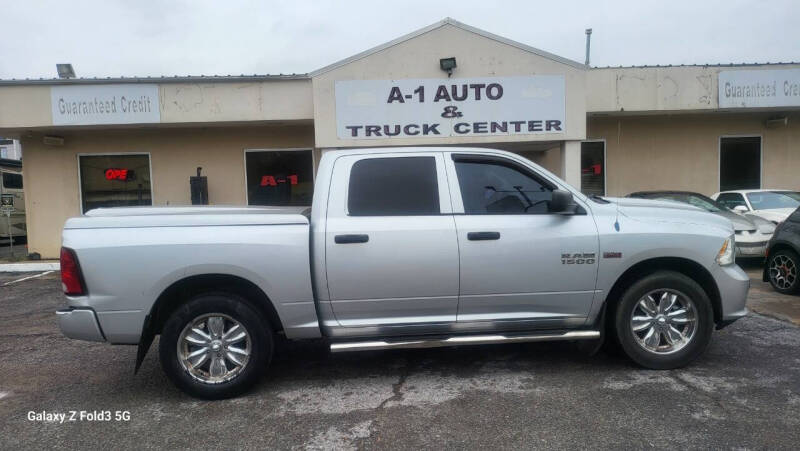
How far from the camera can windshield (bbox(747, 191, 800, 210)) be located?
1081cm

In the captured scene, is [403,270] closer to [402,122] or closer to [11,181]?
[402,122]

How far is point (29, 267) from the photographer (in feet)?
38.7

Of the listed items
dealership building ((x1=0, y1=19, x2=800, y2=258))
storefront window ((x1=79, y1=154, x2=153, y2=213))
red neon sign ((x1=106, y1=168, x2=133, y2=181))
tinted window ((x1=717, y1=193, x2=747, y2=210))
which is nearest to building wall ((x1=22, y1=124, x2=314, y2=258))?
dealership building ((x1=0, y1=19, x2=800, y2=258))

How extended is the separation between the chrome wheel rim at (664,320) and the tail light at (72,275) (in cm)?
433

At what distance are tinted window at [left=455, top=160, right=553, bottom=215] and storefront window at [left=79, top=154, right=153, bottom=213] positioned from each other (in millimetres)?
10558

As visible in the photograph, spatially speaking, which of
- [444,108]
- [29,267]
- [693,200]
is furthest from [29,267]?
[693,200]

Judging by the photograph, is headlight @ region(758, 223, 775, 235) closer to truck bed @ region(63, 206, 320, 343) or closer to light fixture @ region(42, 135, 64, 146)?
truck bed @ region(63, 206, 320, 343)

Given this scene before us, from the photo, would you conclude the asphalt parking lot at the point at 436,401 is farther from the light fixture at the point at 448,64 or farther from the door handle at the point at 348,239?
the light fixture at the point at 448,64

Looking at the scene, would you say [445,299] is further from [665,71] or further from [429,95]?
[665,71]

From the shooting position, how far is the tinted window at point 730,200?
11.1 m

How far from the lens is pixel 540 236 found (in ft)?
14.1

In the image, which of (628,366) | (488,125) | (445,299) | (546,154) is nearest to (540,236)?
(445,299)

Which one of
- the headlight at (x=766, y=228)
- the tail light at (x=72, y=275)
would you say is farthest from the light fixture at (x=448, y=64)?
the tail light at (x=72, y=275)

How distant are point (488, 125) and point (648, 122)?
5.37 metres
